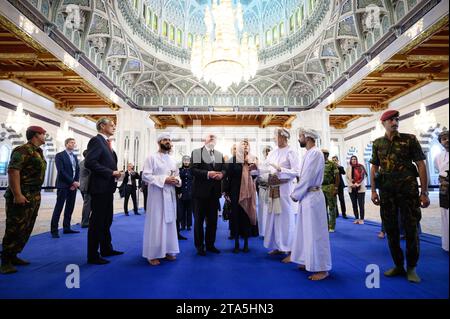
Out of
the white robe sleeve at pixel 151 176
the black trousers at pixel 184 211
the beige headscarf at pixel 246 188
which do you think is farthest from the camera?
the black trousers at pixel 184 211

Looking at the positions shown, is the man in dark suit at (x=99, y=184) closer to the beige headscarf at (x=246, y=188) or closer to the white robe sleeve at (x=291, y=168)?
the beige headscarf at (x=246, y=188)

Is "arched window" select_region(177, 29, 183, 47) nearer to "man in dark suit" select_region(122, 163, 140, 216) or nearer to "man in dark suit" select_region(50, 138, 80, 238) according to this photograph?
"man in dark suit" select_region(122, 163, 140, 216)

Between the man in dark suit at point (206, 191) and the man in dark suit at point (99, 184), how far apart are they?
38.7 inches

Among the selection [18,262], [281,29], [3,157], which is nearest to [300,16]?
[281,29]

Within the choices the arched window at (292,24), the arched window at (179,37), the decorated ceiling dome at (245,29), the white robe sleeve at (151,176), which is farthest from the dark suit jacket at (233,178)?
the arched window at (179,37)

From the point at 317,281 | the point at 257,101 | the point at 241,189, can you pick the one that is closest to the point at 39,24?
the point at 241,189

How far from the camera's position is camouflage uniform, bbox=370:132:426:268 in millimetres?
2102

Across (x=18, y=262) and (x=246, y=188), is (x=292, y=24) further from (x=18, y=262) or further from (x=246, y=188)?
(x=18, y=262)

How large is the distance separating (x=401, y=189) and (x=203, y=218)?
2223mm

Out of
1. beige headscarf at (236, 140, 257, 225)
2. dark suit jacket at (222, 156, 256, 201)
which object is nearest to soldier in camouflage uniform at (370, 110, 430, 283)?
beige headscarf at (236, 140, 257, 225)

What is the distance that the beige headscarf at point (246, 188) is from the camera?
3238mm
